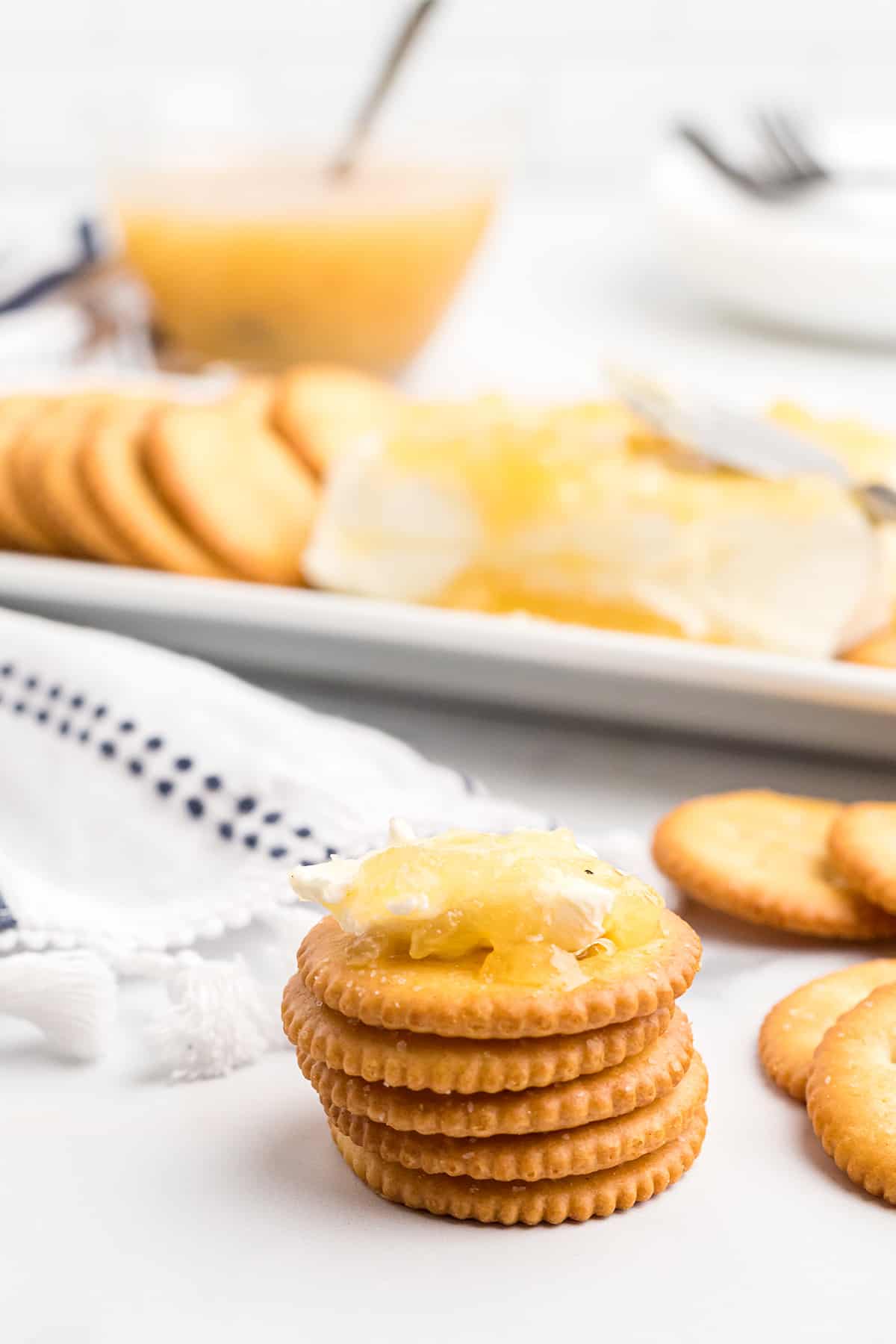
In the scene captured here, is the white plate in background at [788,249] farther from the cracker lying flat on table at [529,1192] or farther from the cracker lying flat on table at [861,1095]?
the cracker lying flat on table at [529,1192]

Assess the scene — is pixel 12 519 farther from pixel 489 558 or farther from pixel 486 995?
pixel 486 995

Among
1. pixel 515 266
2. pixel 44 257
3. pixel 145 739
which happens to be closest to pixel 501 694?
pixel 145 739

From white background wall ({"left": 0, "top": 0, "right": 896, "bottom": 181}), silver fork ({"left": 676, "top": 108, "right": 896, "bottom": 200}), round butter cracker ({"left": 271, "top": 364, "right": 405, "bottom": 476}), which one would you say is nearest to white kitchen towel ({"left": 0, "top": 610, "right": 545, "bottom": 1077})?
round butter cracker ({"left": 271, "top": 364, "right": 405, "bottom": 476})

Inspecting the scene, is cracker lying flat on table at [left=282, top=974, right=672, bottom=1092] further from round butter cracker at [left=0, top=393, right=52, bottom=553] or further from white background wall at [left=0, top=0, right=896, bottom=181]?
white background wall at [left=0, top=0, right=896, bottom=181]

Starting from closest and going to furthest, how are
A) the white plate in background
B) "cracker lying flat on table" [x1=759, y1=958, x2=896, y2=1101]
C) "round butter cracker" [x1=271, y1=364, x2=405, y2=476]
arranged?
"cracker lying flat on table" [x1=759, y1=958, x2=896, y2=1101] < "round butter cracker" [x1=271, y1=364, x2=405, y2=476] < the white plate in background

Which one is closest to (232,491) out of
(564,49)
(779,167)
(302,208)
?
(302,208)

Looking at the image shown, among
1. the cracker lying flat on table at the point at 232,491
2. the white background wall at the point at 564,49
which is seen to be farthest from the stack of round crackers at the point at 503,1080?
the white background wall at the point at 564,49
